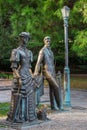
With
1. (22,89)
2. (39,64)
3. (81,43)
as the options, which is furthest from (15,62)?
(81,43)

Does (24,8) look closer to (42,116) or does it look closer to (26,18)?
(26,18)

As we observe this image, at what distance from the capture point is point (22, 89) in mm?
10805

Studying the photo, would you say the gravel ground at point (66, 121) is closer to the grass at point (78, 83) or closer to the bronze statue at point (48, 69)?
the bronze statue at point (48, 69)

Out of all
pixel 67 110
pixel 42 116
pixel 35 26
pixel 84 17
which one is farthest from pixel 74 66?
pixel 42 116

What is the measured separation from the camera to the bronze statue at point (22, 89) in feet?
35.4

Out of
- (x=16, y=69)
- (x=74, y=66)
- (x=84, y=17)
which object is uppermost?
(x=84, y=17)

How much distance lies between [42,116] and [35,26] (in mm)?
12862

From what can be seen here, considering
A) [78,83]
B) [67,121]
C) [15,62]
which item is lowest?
[78,83]

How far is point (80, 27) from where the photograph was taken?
22.7 meters

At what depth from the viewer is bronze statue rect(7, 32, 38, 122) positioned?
1080cm

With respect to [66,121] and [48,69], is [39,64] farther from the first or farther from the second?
[66,121]

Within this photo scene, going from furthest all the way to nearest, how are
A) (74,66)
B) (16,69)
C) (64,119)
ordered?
A: (74,66) < (64,119) < (16,69)

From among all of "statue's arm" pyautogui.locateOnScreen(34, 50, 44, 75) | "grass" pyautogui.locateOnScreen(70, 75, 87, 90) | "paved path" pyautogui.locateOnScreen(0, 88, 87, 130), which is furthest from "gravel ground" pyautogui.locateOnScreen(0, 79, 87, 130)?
"grass" pyautogui.locateOnScreen(70, 75, 87, 90)

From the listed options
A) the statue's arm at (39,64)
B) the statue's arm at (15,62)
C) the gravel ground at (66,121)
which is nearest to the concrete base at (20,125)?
the gravel ground at (66,121)
